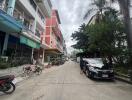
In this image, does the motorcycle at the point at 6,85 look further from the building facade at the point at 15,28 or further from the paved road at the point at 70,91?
the building facade at the point at 15,28

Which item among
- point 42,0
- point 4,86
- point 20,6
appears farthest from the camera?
point 42,0

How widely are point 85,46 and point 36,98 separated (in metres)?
26.7

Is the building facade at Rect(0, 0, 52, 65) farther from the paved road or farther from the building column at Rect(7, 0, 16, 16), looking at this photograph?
the paved road

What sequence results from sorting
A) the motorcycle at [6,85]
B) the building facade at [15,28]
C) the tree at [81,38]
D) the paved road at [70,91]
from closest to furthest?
the paved road at [70,91] → the motorcycle at [6,85] → the building facade at [15,28] → the tree at [81,38]

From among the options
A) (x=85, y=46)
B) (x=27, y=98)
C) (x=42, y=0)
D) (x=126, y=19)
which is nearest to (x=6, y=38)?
(x=27, y=98)

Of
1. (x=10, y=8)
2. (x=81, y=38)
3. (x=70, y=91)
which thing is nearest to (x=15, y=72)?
(x=10, y=8)

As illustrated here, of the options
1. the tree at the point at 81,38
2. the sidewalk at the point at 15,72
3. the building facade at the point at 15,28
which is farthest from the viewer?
the tree at the point at 81,38

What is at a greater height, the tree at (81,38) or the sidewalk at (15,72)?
the tree at (81,38)

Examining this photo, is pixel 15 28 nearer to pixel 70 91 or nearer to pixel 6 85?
pixel 6 85

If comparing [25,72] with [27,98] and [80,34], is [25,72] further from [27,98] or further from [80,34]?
[80,34]

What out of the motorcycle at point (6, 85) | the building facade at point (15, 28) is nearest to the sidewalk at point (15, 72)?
the building facade at point (15, 28)

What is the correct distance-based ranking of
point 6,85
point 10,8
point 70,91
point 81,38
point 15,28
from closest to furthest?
point 6,85 → point 70,91 → point 15,28 → point 10,8 → point 81,38

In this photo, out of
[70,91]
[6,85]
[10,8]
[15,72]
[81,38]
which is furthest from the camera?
[81,38]

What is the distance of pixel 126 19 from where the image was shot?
13.4 metres
